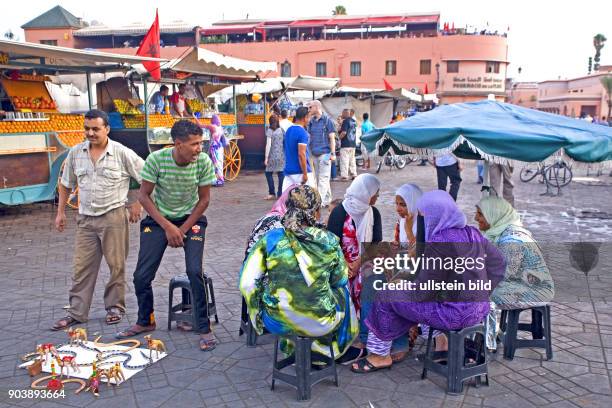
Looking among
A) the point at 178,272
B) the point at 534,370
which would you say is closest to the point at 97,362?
the point at 178,272

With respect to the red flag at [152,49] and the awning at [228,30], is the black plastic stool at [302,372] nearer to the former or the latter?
the red flag at [152,49]

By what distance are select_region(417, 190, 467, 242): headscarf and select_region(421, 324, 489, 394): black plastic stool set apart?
2.00 ft

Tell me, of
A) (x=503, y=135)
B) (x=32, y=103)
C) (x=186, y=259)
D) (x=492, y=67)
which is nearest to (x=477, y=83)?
(x=492, y=67)

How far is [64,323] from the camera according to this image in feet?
14.6

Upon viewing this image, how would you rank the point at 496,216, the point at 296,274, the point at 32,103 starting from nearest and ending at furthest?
the point at 296,274, the point at 496,216, the point at 32,103

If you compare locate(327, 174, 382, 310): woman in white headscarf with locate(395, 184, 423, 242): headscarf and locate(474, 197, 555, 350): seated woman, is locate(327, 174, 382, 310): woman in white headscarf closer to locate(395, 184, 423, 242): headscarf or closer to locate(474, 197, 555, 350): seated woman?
locate(395, 184, 423, 242): headscarf

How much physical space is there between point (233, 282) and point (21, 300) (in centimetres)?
195

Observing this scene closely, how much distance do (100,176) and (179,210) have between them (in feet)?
2.51

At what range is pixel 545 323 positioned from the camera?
3.83 meters

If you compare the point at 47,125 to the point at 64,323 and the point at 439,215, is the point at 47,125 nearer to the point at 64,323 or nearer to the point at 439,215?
the point at 64,323

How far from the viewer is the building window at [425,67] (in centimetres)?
4216

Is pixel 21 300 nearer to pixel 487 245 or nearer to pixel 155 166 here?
pixel 155 166

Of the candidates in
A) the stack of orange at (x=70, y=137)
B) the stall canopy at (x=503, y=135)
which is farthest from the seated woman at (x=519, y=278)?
the stack of orange at (x=70, y=137)

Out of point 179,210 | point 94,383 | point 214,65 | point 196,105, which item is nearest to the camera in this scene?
point 94,383
